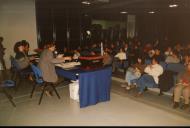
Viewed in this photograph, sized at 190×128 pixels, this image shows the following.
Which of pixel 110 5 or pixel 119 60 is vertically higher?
pixel 110 5

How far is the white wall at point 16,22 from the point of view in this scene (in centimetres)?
873

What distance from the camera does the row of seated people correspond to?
199 inches

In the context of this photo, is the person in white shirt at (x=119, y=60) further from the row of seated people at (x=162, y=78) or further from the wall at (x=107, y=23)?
the wall at (x=107, y=23)

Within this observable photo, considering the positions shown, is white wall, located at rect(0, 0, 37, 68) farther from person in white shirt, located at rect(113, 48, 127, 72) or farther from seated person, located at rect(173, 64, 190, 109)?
seated person, located at rect(173, 64, 190, 109)

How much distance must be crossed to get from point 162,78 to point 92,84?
1722 millimetres

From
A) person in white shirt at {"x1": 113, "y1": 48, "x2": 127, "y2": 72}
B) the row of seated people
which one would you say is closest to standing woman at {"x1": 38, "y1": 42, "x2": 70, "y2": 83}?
the row of seated people

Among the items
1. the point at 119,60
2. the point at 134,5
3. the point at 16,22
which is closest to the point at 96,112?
the point at 119,60

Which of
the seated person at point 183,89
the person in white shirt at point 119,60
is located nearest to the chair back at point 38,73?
the seated person at point 183,89

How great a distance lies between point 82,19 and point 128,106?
7741mm

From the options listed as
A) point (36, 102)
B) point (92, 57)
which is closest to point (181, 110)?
point (92, 57)

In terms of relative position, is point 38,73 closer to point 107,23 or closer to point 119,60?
point 119,60

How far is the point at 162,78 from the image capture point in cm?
554

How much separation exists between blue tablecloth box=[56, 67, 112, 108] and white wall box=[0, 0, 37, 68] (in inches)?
170

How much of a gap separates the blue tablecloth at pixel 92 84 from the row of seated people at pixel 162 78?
925 mm
